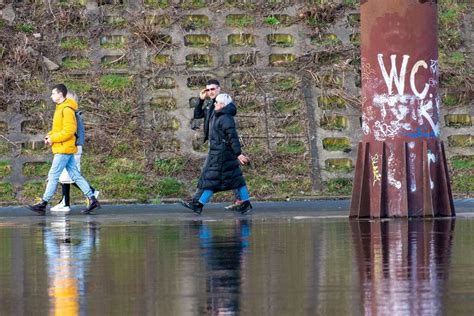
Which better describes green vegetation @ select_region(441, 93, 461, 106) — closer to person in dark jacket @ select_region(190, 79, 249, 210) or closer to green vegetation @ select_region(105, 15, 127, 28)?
person in dark jacket @ select_region(190, 79, 249, 210)

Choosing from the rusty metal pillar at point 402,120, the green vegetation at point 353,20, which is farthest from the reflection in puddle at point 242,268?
the green vegetation at point 353,20

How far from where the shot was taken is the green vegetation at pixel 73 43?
2448 cm

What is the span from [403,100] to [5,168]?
7.16m

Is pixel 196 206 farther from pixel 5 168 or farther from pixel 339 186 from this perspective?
pixel 5 168

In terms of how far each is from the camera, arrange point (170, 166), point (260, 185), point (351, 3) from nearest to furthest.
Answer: point (260, 185) → point (170, 166) → point (351, 3)

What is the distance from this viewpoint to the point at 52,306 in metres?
9.48

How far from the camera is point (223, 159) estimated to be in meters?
19.4

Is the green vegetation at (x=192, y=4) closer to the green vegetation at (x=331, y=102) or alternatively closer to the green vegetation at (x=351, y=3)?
the green vegetation at (x=351, y=3)

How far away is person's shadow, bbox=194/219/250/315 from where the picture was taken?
947 centimetres

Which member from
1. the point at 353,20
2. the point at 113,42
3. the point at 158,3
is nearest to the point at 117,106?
the point at 113,42

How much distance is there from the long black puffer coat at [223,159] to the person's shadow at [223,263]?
1.73 metres

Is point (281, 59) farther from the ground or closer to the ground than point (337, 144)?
farther from the ground

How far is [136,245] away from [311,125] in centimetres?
934

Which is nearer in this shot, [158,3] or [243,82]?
[243,82]
